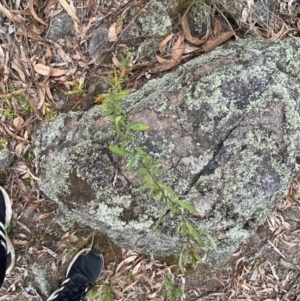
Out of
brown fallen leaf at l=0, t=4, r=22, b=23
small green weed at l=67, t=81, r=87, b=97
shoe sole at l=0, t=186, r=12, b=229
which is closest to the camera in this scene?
brown fallen leaf at l=0, t=4, r=22, b=23

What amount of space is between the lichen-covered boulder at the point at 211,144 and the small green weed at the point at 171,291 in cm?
75

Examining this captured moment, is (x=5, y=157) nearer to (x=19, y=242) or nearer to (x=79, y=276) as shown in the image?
(x=19, y=242)

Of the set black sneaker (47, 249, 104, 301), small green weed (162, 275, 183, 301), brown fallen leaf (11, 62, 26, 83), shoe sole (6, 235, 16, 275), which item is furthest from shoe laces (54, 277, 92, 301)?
brown fallen leaf (11, 62, 26, 83)

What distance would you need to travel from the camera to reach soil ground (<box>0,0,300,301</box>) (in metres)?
2.56

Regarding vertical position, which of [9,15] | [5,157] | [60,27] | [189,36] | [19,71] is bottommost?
[5,157]

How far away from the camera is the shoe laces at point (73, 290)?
9.20ft

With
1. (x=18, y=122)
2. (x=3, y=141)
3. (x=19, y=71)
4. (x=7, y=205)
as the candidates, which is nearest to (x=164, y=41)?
(x=19, y=71)

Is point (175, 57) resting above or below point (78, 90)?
above

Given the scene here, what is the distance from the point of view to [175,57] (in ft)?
8.34

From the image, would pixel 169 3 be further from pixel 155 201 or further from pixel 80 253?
pixel 80 253

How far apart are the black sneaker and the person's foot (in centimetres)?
38

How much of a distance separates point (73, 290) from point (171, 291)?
0.71 m

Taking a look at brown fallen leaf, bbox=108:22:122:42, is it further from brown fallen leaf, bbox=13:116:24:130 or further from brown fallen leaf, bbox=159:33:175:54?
brown fallen leaf, bbox=13:116:24:130

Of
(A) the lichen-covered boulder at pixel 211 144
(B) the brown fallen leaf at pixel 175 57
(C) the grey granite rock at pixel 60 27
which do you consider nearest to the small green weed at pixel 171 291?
(A) the lichen-covered boulder at pixel 211 144
